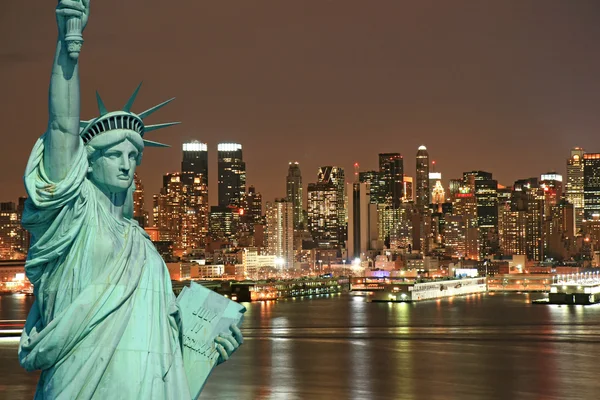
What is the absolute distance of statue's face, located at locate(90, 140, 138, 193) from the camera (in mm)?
6285

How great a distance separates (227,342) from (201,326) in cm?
20

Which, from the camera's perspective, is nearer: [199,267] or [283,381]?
[283,381]

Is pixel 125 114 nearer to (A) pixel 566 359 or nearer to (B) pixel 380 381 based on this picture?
(B) pixel 380 381

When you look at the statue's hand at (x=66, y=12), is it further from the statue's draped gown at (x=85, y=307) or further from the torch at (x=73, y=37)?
the statue's draped gown at (x=85, y=307)

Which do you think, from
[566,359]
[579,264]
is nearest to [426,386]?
[566,359]

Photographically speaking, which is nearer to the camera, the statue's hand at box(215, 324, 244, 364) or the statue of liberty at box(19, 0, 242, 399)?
the statue of liberty at box(19, 0, 242, 399)

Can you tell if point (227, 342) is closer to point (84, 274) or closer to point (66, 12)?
point (84, 274)

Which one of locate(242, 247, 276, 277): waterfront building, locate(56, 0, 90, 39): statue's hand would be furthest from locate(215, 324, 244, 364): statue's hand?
locate(242, 247, 276, 277): waterfront building

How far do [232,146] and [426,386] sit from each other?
166835mm

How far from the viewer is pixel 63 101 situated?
5.88 meters

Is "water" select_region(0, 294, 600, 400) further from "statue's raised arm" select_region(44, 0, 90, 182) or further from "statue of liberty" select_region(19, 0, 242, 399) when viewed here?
"statue's raised arm" select_region(44, 0, 90, 182)

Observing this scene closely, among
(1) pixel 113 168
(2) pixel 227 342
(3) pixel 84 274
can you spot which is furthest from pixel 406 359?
(3) pixel 84 274

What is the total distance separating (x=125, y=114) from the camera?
631cm

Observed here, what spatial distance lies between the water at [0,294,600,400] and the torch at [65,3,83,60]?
2127 centimetres
